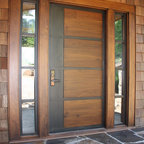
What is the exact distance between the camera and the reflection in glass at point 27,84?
8.07 ft

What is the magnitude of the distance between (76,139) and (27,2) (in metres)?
2.21

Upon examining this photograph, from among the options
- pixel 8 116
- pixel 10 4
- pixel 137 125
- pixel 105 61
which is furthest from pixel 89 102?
pixel 10 4

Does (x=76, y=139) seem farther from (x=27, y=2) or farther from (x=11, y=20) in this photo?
(x=27, y=2)

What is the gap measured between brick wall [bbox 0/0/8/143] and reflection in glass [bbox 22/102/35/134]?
25cm

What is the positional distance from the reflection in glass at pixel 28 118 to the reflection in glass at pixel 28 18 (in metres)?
1.14

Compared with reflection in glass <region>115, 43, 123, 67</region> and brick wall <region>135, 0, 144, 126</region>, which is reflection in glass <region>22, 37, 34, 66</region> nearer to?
reflection in glass <region>115, 43, 123, 67</region>

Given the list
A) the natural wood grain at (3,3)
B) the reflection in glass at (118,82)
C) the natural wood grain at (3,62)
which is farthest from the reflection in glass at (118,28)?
the natural wood grain at (3,62)

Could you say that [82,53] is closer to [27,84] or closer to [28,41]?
[28,41]

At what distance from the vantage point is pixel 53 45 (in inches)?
103

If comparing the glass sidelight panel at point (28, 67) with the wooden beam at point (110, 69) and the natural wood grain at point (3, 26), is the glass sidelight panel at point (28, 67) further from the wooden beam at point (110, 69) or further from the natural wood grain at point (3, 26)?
the wooden beam at point (110, 69)

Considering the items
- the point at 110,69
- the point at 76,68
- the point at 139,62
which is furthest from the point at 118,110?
the point at 76,68

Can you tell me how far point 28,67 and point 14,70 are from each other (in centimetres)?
22

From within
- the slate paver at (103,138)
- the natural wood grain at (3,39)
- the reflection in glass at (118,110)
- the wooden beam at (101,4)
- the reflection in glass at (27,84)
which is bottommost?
the slate paver at (103,138)

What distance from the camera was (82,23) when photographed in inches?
110
